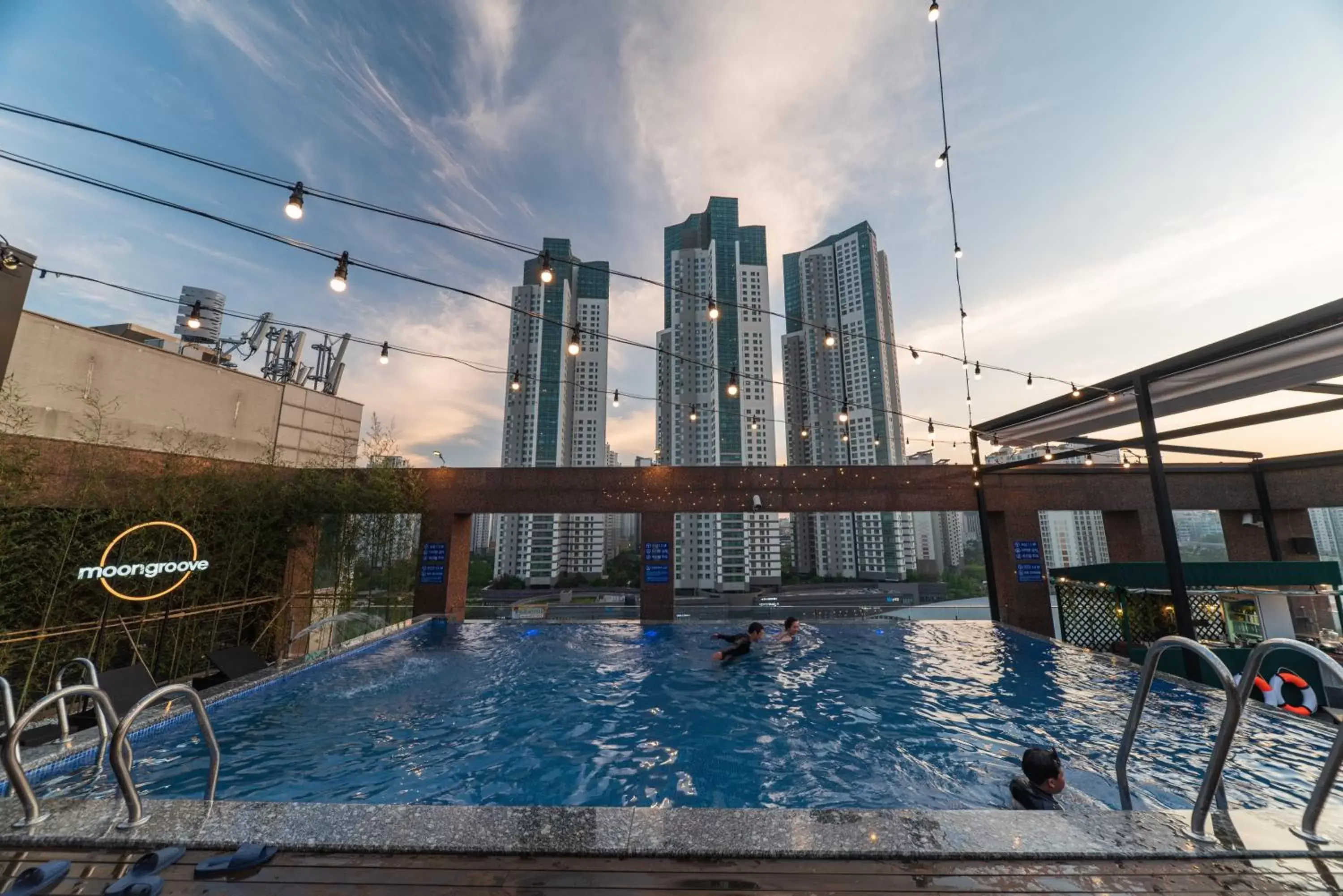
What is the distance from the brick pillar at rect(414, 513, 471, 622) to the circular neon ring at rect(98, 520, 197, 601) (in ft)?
16.2

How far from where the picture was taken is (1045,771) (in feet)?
11.8

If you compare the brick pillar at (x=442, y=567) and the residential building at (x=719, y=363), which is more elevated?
the residential building at (x=719, y=363)

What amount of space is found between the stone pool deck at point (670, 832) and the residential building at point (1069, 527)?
8.06 meters

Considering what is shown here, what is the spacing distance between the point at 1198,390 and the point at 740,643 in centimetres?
835

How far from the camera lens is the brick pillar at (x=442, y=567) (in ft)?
39.2

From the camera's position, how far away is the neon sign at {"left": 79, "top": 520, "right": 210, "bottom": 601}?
611 centimetres

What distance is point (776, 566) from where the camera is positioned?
6175 cm

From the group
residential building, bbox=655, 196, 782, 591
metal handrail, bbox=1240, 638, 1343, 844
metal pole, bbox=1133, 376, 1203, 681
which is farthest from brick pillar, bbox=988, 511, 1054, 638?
residential building, bbox=655, 196, 782, 591

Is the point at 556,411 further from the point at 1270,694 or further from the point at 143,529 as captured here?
the point at 1270,694

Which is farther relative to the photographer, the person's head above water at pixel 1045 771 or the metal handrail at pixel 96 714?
the person's head above water at pixel 1045 771

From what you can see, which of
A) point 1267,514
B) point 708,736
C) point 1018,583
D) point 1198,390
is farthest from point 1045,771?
point 1267,514

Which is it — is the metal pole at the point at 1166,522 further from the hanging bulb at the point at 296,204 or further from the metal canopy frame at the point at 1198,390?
the hanging bulb at the point at 296,204

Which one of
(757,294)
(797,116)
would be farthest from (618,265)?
(797,116)

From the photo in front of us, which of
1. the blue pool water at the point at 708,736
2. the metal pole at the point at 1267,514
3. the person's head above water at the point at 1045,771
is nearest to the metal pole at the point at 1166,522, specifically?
the blue pool water at the point at 708,736
